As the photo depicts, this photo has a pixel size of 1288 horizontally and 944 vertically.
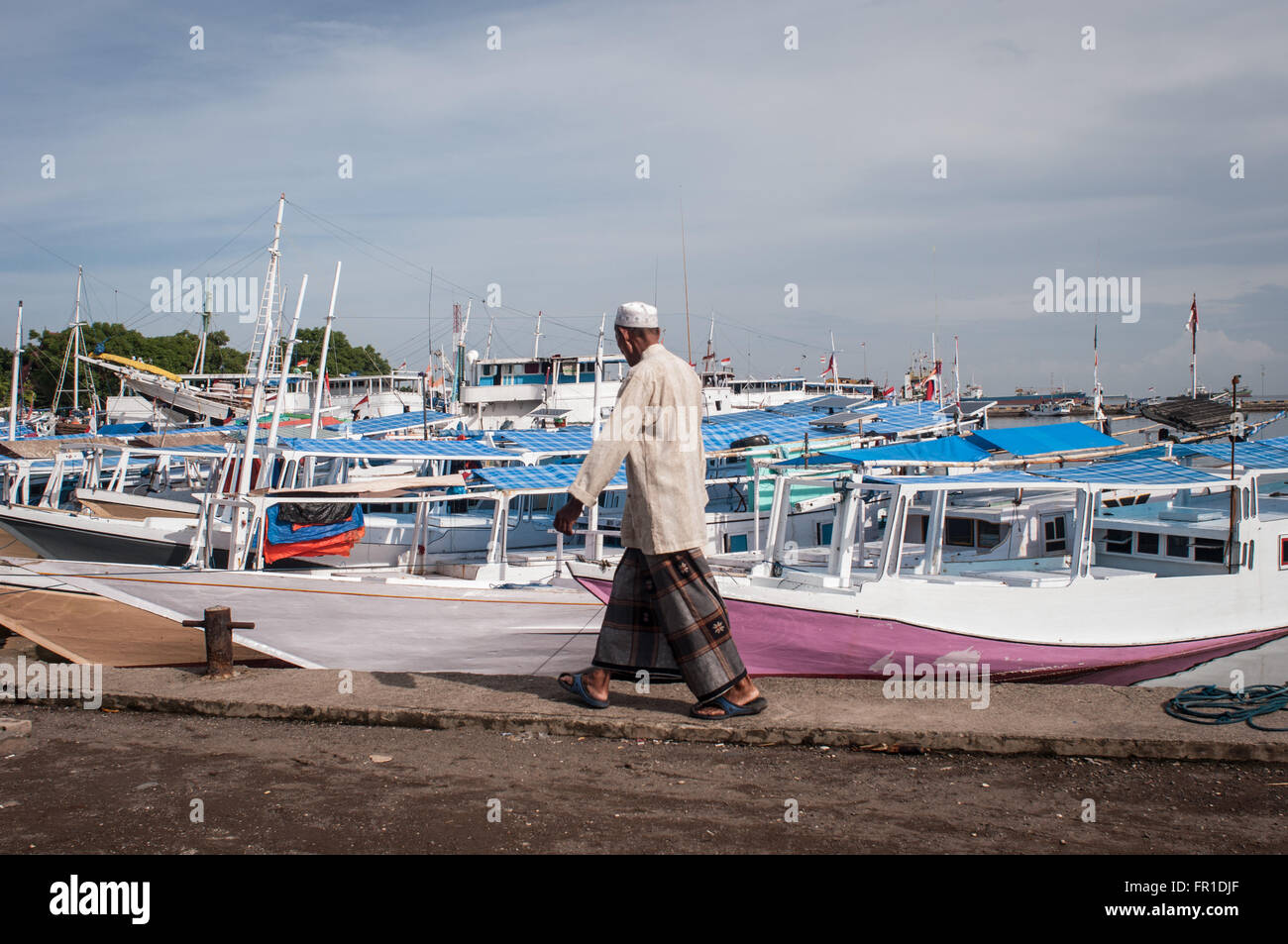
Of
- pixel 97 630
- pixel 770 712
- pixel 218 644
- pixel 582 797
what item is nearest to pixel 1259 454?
pixel 770 712

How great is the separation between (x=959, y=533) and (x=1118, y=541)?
1449 mm

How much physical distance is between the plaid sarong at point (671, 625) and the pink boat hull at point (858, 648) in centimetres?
137

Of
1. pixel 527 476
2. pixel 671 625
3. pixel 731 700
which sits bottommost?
pixel 731 700

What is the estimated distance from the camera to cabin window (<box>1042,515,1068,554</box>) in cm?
1036

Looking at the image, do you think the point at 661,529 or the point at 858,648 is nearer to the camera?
the point at 661,529

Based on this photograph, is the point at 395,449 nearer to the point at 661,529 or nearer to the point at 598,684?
the point at 598,684

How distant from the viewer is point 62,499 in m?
24.2

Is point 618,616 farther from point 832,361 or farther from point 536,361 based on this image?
point 832,361

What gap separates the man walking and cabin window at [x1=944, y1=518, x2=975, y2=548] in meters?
5.76

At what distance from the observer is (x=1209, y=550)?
368 inches

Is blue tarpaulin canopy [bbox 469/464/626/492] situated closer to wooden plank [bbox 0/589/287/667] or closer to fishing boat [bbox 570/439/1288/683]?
fishing boat [bbox 570/439/1288/683]
